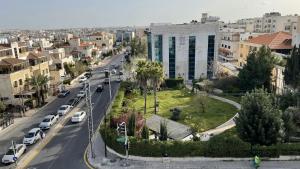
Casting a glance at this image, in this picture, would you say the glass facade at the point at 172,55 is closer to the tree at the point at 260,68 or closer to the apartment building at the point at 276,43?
the apartment building at the point at 276,43

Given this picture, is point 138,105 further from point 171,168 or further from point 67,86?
point 67,86

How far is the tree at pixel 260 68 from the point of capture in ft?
172

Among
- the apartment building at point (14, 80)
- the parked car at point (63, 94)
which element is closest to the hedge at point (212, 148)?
the apartment building at point (14, 80)

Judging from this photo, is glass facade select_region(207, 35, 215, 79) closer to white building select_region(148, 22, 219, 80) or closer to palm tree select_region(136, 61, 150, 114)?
white building select_region(148, 22, 219, 80)

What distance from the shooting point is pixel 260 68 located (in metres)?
52.2

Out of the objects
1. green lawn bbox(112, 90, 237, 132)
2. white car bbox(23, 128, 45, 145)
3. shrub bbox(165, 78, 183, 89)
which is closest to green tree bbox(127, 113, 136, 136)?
green lawn bbox(112, 90, 237, 132)

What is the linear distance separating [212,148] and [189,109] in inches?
724

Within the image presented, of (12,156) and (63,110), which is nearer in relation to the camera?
(12,156)

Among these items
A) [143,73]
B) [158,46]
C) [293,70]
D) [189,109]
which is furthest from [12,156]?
[158,46]

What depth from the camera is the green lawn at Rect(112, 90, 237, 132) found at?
39469mm

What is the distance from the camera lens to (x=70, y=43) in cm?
11912

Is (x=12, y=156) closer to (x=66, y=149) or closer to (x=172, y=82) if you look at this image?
(x=66, y=149)

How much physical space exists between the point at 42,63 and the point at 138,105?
84.0 ft

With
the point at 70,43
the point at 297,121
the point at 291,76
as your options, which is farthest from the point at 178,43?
the point at 70,43
